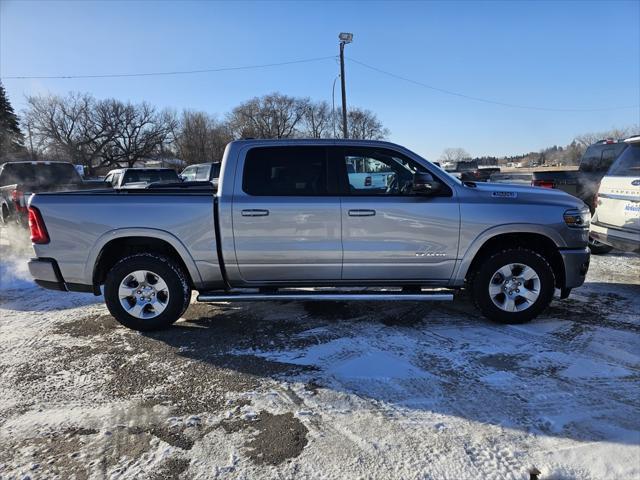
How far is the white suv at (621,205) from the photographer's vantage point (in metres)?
5.45

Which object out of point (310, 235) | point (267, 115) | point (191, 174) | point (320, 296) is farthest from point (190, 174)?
point (267, 115)

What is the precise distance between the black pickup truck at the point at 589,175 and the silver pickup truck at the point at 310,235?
4590mm

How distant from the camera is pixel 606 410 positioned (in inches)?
119

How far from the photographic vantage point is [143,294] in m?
4.54

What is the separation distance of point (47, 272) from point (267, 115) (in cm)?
6775

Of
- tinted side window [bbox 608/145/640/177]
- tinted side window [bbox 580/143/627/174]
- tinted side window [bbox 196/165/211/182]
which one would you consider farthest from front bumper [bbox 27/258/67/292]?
tinted side window [bbox 196/165/211/182]

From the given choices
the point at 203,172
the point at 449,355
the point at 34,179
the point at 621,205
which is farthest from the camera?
the point at 203,172

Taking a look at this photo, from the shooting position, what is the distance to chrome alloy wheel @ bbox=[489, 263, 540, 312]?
4.50 metres

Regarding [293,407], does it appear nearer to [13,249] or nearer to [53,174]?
[13,249]

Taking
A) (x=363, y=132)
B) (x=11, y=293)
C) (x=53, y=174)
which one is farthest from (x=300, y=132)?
(x=11, y=293)

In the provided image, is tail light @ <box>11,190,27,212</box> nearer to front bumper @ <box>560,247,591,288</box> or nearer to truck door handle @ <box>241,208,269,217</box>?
truck door handle @ <box>241,208,269,217</box>

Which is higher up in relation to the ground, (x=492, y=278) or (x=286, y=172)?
(x=286, y=172)

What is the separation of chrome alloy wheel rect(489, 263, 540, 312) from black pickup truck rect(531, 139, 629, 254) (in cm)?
464

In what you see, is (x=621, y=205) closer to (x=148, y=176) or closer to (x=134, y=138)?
(x=148, y=176)
